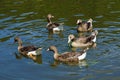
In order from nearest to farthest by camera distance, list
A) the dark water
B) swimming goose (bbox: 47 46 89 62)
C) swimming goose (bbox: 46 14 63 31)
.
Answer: the dark water → swimming goose (bbox: 47 46 89 62) → swimming goose (bbox: 46 14 63 31)

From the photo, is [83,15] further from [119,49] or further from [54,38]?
[119,49]

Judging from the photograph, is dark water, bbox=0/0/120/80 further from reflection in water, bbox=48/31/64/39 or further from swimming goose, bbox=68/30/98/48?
swimming goose, bbox=68/30/98/48

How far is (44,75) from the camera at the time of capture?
17.2m

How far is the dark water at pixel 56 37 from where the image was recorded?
17297 mm

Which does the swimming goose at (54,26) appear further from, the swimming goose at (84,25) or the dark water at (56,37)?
the swimming goose at (84,25)

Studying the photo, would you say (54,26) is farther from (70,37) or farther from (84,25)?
(70,37)

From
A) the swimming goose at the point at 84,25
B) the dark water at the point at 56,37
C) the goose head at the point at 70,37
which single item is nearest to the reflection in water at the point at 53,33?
the dark water at the point at 56,37

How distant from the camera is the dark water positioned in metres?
17.3

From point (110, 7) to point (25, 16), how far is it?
5702 millimetres

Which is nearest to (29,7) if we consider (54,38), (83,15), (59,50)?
(83,15)

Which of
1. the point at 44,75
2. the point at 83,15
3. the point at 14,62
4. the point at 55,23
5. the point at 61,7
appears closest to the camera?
the point at 44,75

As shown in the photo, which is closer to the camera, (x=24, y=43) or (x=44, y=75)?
(x=44, y=75)

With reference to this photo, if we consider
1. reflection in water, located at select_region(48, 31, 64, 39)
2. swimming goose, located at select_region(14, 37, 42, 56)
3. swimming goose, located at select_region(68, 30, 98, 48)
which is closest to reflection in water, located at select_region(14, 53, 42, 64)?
swimming goose, located at select_region(14, 37, 42, 56)

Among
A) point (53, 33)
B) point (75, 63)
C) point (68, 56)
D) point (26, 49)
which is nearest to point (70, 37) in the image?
point (68, 56)
